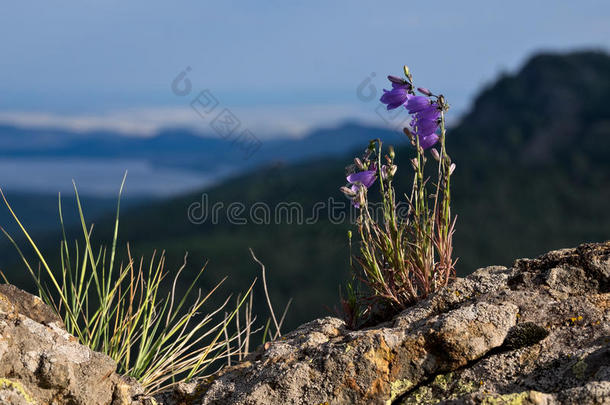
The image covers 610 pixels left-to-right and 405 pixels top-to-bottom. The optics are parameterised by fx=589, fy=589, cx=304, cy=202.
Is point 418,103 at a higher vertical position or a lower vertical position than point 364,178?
higher

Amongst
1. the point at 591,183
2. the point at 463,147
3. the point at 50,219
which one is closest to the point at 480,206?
the point at 591,183

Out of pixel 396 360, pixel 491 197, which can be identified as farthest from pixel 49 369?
pixel 491 197

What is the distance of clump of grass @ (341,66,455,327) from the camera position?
4.11 m

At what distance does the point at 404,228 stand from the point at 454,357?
1139 millimetres

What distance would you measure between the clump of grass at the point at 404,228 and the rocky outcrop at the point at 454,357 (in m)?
0.50

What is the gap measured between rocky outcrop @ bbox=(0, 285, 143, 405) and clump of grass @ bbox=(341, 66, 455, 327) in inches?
67.2

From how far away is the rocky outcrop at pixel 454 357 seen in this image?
3.16m

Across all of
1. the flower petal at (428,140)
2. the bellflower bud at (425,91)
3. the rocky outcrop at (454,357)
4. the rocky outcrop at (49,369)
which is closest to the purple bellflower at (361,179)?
the flower petal at (428,140)

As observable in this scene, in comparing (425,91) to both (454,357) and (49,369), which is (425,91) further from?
(49,369)

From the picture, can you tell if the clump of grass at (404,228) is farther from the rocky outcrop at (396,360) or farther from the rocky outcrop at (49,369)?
the rocky outcrop at (49,369)

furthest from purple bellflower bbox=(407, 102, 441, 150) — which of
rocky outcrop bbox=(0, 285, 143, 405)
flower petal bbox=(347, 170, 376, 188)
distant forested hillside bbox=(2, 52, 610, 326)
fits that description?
distant forested hillside bbox=(2, 52, 610, 326)

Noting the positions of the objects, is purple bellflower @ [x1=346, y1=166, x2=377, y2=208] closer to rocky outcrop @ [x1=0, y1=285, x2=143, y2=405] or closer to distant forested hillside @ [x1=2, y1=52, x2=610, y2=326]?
rocky outcrop @ [x1=0, y1=285, x2=143, y2=405]

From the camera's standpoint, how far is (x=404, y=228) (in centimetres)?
423

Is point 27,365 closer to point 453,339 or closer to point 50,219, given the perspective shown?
point 453,339
